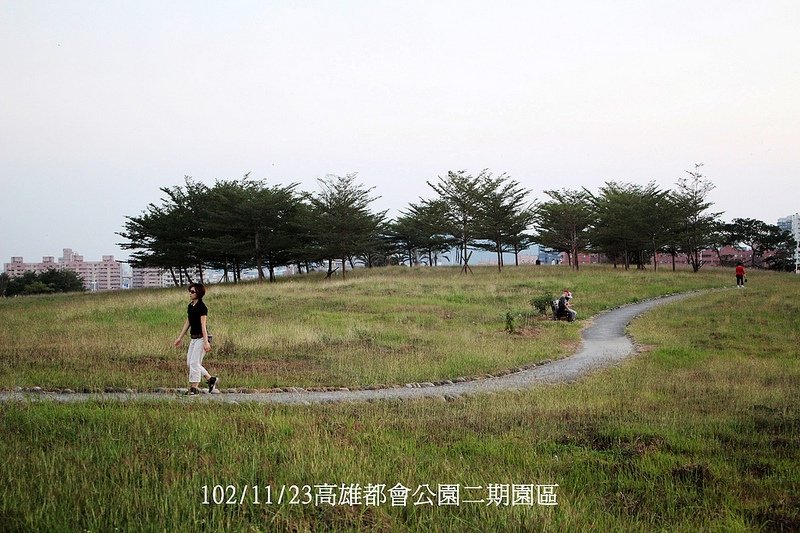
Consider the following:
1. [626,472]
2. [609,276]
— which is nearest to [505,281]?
[609,276]

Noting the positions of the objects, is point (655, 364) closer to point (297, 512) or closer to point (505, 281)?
point (297, 512)

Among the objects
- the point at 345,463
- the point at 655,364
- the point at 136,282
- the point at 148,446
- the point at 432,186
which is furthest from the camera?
the point at 136,282

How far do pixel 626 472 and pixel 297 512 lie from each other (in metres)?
3.47

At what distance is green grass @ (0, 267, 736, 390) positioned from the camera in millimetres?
10984

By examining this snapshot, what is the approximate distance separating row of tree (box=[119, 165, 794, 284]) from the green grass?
15025 millimetres

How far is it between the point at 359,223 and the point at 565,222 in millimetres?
21963

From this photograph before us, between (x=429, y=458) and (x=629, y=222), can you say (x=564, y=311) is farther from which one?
(x=629, y=222)

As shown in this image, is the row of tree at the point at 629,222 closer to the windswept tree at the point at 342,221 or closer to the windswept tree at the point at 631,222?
the windswept tree at the point at 631,222

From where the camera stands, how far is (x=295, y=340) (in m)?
15.8

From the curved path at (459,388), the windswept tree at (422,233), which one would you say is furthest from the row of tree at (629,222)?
the curved path at (459,388)

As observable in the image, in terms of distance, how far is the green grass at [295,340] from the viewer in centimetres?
1098

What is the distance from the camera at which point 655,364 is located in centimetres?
1357

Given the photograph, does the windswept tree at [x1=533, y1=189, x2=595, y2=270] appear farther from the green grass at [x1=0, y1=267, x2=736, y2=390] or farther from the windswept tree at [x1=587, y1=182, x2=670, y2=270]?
the green grass at [x1=0, y1=267, x2=736, y2=390]

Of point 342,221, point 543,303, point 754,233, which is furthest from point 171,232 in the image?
point 754,233
